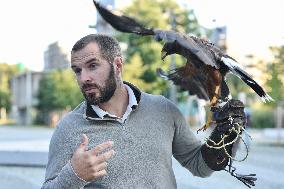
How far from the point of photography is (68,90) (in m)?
47.2

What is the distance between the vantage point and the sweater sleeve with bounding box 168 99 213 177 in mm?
2479

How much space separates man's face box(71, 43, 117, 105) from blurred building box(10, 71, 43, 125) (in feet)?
172

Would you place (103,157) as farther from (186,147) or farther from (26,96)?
(26,96)

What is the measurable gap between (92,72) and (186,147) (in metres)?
0.60

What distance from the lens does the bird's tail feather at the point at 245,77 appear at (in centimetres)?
220

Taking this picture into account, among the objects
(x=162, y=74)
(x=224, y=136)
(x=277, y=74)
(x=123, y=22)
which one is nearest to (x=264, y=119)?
(x=277, y=74)

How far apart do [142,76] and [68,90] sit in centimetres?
1557

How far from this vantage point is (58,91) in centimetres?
4784

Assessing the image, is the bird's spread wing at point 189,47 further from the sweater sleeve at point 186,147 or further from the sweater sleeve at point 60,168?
the sweater sleeve at point 60,168

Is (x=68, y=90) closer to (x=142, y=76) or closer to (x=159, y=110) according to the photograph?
(x=142, y=76)

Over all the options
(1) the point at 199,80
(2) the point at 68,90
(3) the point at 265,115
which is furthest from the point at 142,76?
(1) the point at 199,80

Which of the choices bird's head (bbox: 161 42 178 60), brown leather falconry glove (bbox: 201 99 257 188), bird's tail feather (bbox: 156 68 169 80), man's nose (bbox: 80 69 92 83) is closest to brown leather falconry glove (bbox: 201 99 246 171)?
brown leather falconry glove (bbox: 201 99 257 188)

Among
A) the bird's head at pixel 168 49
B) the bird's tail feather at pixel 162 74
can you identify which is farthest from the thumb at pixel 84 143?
the bird's tail feather at pixel 162 74

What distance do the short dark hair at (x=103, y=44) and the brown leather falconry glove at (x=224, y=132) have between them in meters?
0.48
